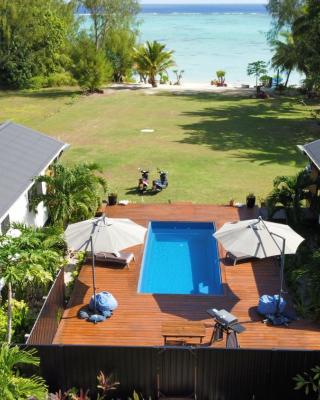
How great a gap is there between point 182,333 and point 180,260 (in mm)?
5964

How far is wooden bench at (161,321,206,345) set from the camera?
38.8 feet

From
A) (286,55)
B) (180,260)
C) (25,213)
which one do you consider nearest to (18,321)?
(25,213)

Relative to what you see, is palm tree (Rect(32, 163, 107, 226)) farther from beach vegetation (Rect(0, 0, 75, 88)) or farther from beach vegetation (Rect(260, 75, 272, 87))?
beach vegetation (Rect(260, 75, 272, 87))

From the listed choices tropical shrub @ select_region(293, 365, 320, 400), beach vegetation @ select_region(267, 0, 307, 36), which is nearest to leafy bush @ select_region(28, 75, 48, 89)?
beach vegetation @ select_region(267, 0, 307, 36)

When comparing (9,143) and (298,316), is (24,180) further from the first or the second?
(298,316)

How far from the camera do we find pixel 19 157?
17.8 m

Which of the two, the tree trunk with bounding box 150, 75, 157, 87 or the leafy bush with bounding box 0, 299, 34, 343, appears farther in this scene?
the tree trunk with bounding box 150, 75, 157, 87

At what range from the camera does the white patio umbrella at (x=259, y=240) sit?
1336 centimetres

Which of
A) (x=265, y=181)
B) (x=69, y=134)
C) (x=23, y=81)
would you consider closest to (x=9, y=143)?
(x=265, y=181)

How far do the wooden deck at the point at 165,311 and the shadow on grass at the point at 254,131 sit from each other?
47.9 feet

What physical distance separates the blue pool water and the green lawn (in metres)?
3.15

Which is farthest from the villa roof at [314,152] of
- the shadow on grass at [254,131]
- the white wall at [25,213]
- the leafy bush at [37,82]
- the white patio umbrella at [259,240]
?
the leafy bush at [37,82]

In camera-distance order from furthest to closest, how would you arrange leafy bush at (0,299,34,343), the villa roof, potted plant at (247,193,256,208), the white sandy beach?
the white sandy beach, potted plant at (247,193,256,208), the villa roof, leafy bush at (0,299,34,343)

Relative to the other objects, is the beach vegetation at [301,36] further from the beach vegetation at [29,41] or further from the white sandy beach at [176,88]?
the beach vegetation at [29,41]
